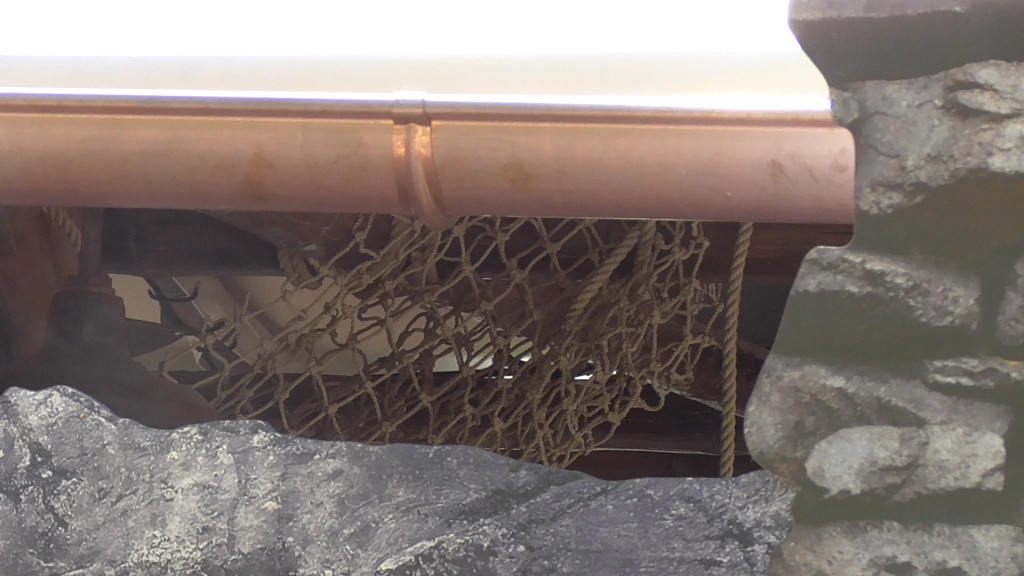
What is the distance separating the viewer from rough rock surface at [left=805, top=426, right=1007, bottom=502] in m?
0.55

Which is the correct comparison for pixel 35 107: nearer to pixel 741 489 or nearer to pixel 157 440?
pixel 157 440

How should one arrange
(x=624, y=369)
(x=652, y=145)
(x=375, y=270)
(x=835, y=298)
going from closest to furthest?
1. (x=835, y=298)
2. (x=652, y=145)
3. (x=375, y=270)
4. (x=624, y=369)

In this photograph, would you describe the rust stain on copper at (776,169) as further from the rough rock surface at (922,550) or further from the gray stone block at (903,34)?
the rough rock surface at (922,550)

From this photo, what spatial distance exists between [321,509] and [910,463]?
0.41 metres

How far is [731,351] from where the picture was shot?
1.31m

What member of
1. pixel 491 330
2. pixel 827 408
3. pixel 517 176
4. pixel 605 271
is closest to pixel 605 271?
pixel 605 271

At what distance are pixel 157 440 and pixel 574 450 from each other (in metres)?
0.82

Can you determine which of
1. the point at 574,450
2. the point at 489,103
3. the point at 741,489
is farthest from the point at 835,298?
the point at 574,450

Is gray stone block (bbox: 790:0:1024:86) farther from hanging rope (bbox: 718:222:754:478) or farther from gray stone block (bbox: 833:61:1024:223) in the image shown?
hanging rope (bbox: 718:222:754:478)

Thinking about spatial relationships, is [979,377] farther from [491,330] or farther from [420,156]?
[491,330]

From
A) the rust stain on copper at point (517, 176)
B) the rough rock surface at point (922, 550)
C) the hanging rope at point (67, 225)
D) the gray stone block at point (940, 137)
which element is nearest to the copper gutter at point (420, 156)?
the rust stain on copper at point (517, 176)

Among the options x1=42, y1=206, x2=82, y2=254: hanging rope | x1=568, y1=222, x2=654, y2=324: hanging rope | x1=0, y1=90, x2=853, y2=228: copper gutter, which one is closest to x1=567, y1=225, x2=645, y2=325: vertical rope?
x1=568, y1=222, x2=654, y2=324: hanging rope

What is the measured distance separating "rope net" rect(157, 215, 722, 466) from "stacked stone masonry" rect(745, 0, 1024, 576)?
683 mm

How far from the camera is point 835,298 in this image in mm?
568
